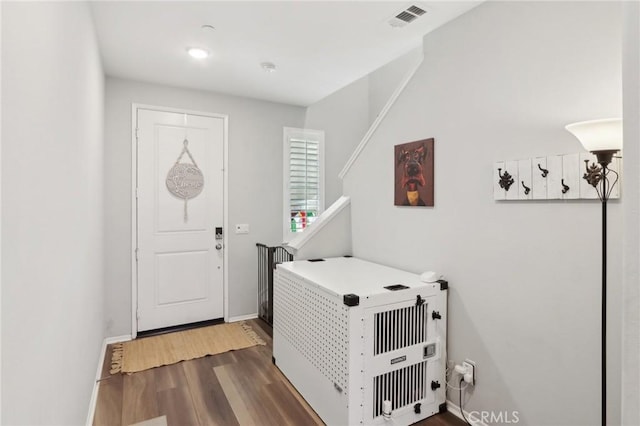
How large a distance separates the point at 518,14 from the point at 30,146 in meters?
2.24

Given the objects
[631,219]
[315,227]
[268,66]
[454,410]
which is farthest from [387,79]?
[631,219]

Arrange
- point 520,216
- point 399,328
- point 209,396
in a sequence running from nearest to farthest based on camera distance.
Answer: point 520,216, point 399,328, point 209,396

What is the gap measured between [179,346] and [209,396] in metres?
0.98

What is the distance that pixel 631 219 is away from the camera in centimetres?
42

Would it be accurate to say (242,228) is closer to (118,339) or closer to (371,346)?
(118,339)

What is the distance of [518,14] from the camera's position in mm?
1852

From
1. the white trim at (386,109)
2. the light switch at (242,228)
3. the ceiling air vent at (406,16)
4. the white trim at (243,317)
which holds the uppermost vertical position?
the ceiling air vent at (406,16)

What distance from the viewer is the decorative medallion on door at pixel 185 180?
3648 mm

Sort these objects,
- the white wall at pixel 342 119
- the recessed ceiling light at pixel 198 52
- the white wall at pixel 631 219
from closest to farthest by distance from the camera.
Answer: the white wall at pixel 631 219 < the recessed ceiling light at pixel 198 52 < the white wall at pixel 342 119

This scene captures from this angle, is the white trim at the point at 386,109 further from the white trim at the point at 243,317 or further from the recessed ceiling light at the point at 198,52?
the white trim at the point at 243,317

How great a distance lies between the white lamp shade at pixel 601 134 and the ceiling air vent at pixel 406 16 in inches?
50.0

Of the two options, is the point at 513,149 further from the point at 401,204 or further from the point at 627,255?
the point at 627,255

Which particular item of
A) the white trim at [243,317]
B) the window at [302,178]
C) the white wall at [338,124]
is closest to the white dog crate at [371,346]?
the white trim at [243,317]

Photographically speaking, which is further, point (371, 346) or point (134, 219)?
point (134, 219)
